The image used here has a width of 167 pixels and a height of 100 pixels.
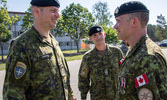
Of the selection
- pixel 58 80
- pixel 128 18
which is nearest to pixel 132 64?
pixel 128 18

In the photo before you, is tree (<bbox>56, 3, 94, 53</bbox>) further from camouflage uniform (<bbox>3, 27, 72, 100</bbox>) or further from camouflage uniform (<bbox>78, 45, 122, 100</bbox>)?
camouflage uniform (<bbox>3, 27, 72, 100</bbox>)

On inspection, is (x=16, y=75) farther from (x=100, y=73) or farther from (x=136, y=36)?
(x=100, y=73)

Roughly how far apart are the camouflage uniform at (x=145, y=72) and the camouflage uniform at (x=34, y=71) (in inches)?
35.6

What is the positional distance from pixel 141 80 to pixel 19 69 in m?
1.30

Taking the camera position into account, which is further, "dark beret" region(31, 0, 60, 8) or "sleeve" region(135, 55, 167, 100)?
"dark beret" region(31, 0, 60, 8)

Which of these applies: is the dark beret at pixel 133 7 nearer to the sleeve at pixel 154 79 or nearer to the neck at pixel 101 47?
the sleeve at pixel 154 79

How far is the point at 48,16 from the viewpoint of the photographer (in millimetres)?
2137

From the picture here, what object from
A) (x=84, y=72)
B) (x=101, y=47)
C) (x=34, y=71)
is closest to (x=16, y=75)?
(x=34, y=71)

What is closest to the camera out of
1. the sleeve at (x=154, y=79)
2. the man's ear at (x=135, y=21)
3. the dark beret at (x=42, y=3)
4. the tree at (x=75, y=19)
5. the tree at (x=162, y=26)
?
the sleeve at (x=154, y=79)

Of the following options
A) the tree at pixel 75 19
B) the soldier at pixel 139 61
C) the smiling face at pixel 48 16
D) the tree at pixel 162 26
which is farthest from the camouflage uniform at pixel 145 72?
the tree at pixel 162 26

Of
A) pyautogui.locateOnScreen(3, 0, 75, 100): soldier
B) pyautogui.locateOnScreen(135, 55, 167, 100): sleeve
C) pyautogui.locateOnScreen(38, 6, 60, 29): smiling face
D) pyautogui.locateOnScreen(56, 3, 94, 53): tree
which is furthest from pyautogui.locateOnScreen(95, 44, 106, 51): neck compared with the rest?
pyautogui.locateOnScreen(56, 3, 94, 53): tree

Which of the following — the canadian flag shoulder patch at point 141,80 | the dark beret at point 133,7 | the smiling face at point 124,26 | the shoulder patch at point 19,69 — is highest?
the dark beret at point 133,7

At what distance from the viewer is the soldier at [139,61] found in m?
1.32

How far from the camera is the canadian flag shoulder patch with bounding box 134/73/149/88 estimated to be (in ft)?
4.35
